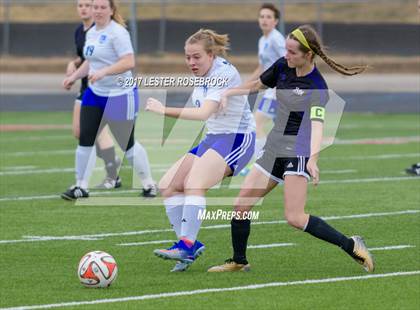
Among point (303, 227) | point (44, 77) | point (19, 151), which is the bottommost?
point (44, 77)

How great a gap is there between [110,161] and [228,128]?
540 centimetres

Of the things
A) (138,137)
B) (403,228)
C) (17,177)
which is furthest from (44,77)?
(403,228)

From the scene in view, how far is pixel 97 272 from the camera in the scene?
8367 millimetres

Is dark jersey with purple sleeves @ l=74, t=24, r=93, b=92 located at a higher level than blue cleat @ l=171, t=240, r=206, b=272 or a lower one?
higher

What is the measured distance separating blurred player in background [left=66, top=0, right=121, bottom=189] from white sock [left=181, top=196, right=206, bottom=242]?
206 inches

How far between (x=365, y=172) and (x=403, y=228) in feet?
15.4

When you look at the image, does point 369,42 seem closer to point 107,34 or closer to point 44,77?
point 44,77

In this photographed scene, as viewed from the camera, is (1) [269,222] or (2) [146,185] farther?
(2) [146,185]

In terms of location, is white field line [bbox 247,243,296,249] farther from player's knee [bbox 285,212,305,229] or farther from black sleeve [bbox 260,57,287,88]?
black sleeve [bbox 260,57,287,88]

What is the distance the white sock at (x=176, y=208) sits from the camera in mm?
9242

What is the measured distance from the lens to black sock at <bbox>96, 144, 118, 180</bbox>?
1452 centimetres

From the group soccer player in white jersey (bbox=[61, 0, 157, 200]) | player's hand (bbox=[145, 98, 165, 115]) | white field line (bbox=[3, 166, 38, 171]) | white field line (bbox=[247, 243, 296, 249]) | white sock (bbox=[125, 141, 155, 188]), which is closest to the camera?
player's hand (bbox=[145, 98, 165, 115])

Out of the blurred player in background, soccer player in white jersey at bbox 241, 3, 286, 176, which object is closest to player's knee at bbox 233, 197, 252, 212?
the blurred player in background

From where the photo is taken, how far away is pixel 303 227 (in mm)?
8969
